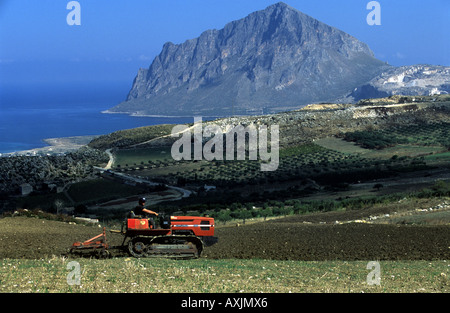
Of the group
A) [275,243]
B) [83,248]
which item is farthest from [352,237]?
[83,248]

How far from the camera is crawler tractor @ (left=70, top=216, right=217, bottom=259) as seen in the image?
1797cm

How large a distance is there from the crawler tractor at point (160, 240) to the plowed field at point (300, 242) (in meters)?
1.05

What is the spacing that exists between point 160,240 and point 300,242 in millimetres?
5574

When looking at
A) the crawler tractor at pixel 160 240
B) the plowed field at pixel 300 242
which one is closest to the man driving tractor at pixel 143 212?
the crawler tractor at pixel 160 240

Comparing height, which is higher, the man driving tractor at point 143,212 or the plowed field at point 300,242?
the man driving tractor at point 143,212

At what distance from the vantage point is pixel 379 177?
185 feet

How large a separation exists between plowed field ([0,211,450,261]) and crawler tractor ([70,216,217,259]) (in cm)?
105

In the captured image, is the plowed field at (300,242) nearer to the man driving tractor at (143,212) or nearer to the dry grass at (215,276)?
the dry grass at (215,276)

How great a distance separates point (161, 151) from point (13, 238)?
239ft

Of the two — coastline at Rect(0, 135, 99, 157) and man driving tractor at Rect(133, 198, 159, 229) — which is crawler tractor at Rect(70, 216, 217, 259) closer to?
man driving tractor at Rect(133, 198, 159, 229)

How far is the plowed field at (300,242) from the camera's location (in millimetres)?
19125

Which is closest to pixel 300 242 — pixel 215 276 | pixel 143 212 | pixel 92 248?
pixel 143 212
